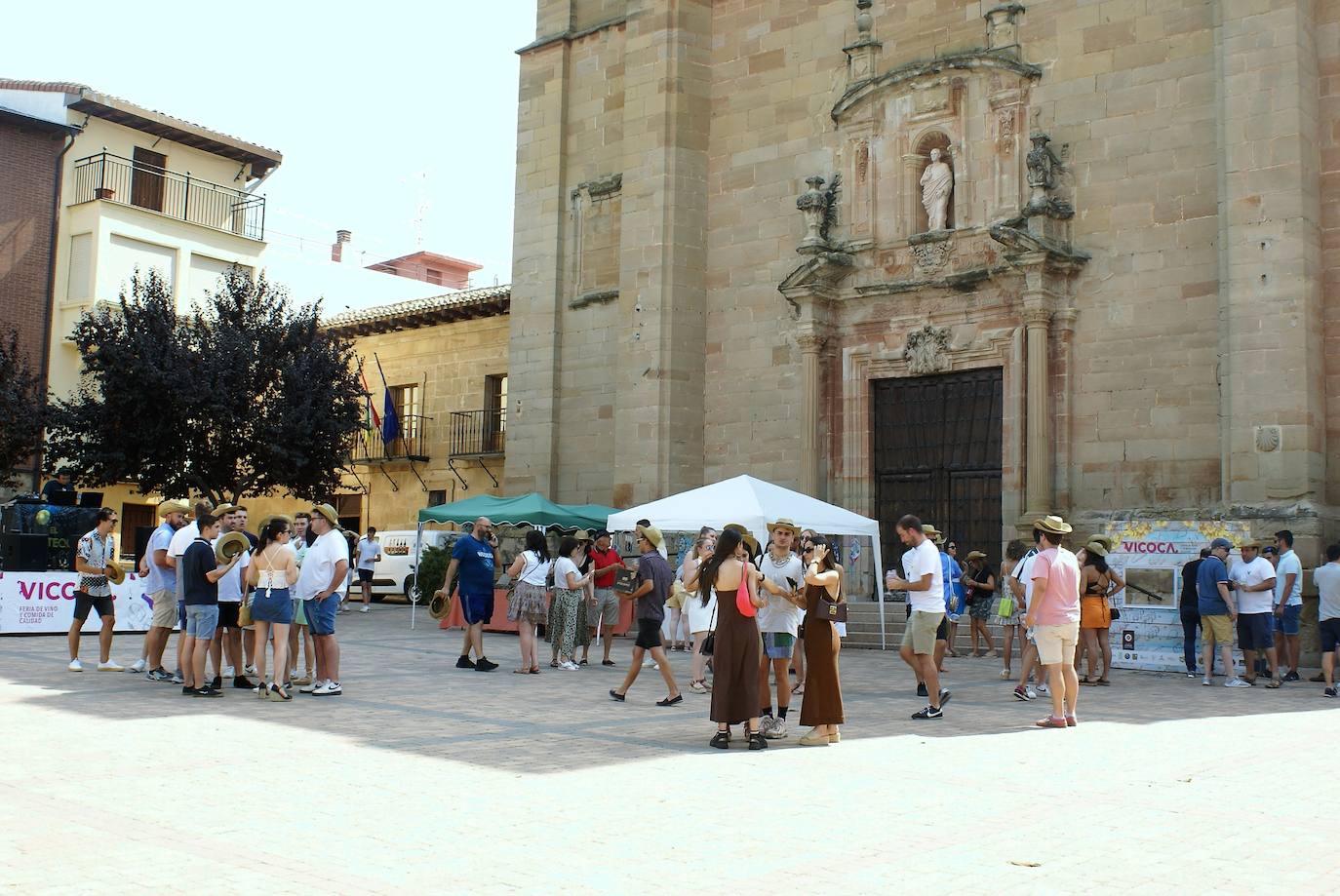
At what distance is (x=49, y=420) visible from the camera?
2700cm

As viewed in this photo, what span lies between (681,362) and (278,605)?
1304 cm

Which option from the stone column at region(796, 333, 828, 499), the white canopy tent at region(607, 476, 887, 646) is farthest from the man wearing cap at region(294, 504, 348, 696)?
the stone column at region(796, 333, 828, 499)

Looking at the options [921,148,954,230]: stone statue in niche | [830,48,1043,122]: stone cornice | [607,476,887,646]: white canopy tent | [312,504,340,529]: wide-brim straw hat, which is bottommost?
[312,504,340,529]: wide-brim straw hat

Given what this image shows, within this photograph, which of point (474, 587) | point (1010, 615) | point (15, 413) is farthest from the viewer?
point (15, 413)

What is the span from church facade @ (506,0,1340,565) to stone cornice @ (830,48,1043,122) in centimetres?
4

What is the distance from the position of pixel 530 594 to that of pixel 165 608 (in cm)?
369

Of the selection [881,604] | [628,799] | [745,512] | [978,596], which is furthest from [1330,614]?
[628,799]

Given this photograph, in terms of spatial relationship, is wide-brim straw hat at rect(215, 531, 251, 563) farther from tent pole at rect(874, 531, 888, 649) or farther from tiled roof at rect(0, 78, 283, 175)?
tiled roof at rect(0, 78, 283, 175)

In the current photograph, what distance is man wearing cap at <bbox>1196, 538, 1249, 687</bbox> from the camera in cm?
1420

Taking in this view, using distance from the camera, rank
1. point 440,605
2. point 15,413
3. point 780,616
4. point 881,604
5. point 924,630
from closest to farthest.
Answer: point 780,616 → point 924,630 → point 440,605 → point 881,604 → point 15,413

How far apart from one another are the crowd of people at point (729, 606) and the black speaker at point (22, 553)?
21.3ft

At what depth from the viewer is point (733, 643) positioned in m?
9.45

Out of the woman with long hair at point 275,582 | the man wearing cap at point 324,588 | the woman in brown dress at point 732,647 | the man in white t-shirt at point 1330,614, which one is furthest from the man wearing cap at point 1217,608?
the woman with long hair at point 275,582

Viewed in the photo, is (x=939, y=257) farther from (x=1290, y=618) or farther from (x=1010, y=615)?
(x=1290, y=618)
